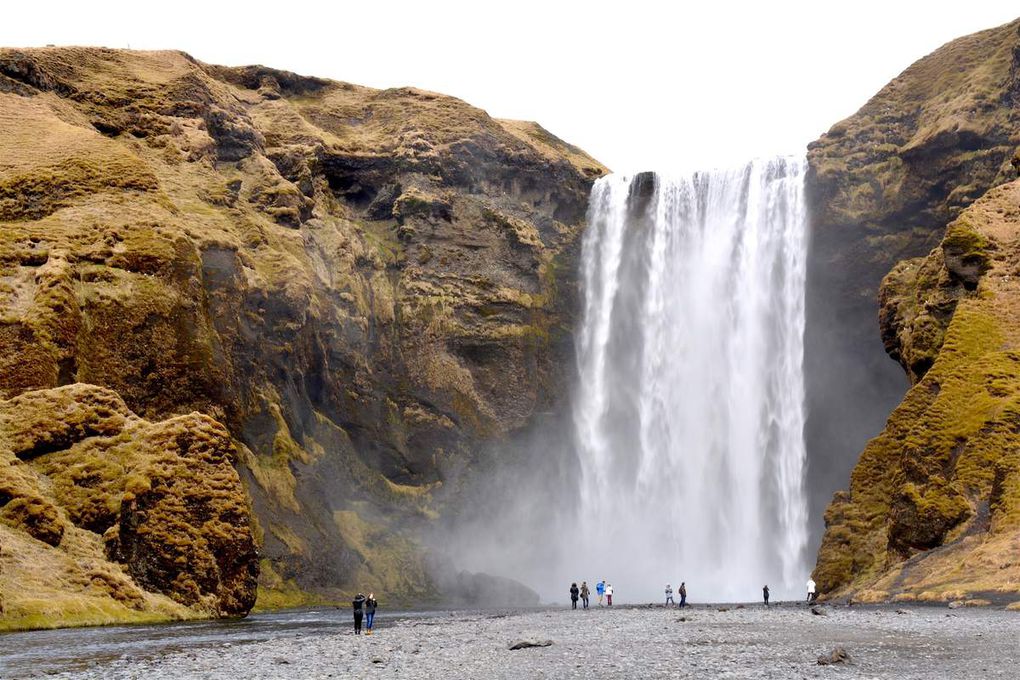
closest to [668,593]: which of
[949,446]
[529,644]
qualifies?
[949,446]

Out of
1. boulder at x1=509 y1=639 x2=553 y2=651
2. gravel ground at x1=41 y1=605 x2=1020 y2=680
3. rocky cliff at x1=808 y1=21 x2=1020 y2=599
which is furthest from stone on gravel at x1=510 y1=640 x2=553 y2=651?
rocky cliff at x1=808 y1=21 x2=1020 y2=599

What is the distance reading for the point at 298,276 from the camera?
69250 mm

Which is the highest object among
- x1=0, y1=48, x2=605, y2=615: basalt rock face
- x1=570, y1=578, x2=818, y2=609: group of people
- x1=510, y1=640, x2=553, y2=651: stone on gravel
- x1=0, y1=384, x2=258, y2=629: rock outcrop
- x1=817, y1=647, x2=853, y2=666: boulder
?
x1=0, y1=48, x2=605, y2=615: basalt rock face

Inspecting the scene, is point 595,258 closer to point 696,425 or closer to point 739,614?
point 696,425

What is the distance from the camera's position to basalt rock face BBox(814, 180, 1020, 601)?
1490 inches

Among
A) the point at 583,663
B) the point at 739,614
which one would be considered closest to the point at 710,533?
the point at 739,614

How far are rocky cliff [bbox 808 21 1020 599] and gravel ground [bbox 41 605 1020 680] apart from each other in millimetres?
7654

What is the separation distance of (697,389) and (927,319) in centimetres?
2389

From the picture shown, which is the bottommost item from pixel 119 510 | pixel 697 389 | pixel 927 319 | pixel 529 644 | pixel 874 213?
pixel 529 644

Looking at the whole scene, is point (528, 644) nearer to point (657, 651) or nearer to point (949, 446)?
point (657, 651)

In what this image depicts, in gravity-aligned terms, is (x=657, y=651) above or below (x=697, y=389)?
below

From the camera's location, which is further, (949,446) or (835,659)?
(949,446)

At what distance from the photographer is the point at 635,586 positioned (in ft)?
230

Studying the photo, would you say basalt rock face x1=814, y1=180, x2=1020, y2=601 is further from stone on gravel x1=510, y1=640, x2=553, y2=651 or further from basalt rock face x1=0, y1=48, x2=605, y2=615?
basalt rock face x1=0, y1=48, x2=605, y2=615
